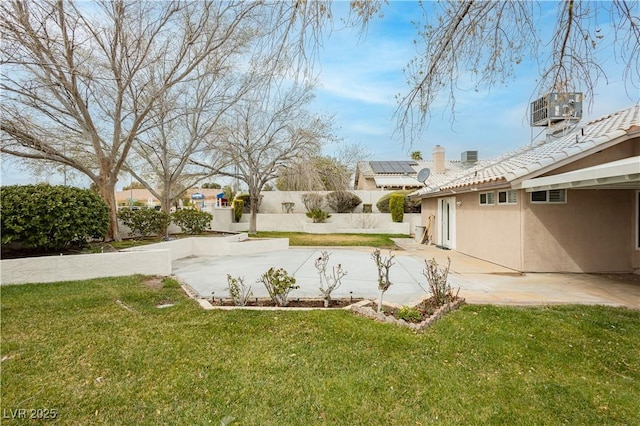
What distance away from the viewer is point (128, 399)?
3.15 m

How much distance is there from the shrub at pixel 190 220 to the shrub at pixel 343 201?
10.3m

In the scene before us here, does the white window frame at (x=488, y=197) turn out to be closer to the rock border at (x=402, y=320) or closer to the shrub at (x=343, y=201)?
the rock border at (x=402, y=320)

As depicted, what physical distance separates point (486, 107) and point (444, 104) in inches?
34.1

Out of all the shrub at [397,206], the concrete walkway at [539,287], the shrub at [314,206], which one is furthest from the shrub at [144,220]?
the shrub at [397,206]

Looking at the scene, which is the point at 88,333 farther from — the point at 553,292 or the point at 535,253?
the point at 535,253

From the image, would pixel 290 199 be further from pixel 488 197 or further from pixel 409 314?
pixel 409 314

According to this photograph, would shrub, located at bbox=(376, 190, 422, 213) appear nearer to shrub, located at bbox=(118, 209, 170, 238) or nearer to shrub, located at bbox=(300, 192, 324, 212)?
shrub, located at bbox=(300, 192, 324, 212)

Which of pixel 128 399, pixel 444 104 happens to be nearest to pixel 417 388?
pixel 128 399

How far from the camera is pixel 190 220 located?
51.6 ft

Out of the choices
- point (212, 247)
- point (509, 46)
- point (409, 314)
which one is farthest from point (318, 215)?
point (509, 46)

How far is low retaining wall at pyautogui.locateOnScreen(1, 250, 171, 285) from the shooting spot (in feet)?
24.2

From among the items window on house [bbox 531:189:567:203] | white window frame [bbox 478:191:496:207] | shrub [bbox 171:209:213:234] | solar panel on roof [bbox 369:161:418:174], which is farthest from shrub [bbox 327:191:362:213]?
window on house [bbox 531:189:567:203]

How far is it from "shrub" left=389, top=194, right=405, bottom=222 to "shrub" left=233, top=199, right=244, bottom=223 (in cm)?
1078

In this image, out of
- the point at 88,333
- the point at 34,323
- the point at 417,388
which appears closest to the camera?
the point at 417,388
